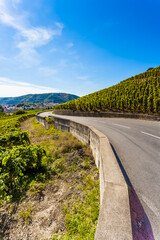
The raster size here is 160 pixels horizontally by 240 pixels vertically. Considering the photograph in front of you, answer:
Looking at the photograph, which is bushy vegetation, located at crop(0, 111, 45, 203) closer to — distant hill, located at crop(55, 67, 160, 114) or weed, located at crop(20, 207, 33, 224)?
weed, located at crop(20, 207, 33, 224)

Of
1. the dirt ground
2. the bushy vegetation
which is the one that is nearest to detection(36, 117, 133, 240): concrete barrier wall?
the dirt ground

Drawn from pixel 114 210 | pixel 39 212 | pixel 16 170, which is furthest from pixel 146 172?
pixel 16 170

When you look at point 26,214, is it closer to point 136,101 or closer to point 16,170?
point 16,170

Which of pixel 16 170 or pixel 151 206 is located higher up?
pixel 151 206

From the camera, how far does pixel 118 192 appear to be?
2.09 m

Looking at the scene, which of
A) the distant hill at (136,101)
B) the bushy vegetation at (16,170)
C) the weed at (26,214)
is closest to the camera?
the weed at (26,214)

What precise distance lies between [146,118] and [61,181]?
1337cm

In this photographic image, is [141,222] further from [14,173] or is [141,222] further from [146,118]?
[146,118]

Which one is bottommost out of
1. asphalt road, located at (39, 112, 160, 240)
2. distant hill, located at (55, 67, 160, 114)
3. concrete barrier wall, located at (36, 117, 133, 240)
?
asphalt road, located at (39, 112, 160, 240)

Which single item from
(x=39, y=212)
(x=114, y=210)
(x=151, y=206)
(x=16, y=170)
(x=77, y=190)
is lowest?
(x=39, y=212)

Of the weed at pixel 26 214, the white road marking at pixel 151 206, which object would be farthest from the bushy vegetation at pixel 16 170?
the white road marking at pixel 151 206

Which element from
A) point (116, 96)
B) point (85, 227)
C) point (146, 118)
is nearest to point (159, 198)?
point (85, 227)

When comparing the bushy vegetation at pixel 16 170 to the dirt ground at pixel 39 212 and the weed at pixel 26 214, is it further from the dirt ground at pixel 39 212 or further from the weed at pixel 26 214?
the weed at pixel 26 214

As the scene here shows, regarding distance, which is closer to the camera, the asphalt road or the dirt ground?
the asphalt road
